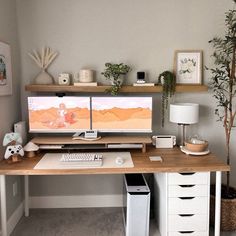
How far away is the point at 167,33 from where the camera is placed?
2.72 metres

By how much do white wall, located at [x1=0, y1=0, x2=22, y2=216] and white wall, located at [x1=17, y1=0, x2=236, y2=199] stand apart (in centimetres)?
10

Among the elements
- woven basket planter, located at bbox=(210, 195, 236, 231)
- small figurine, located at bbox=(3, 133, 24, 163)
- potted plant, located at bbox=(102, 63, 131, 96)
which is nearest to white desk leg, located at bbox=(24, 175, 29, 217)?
small figurine, located at bbox=(3, 133, 24, 163)

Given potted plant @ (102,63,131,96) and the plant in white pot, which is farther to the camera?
the plant in white pot

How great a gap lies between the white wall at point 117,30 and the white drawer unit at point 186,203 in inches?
44.3

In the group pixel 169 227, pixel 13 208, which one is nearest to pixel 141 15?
pixel 169 227

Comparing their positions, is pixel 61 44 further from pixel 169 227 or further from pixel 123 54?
pixel 169 227

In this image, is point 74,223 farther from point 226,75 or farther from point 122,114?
point 226,75

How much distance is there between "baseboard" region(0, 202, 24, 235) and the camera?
2.42 meters

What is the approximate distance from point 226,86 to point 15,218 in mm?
2546

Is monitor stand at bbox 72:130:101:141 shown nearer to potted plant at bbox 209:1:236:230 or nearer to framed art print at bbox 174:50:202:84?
framed art print at bbox 174:50:202:84

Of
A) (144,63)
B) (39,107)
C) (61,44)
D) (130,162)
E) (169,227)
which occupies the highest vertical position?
(61,44)

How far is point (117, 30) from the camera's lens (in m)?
2.71

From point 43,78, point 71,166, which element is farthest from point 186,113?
point 43,78

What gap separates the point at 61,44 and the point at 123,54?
0.65 m
